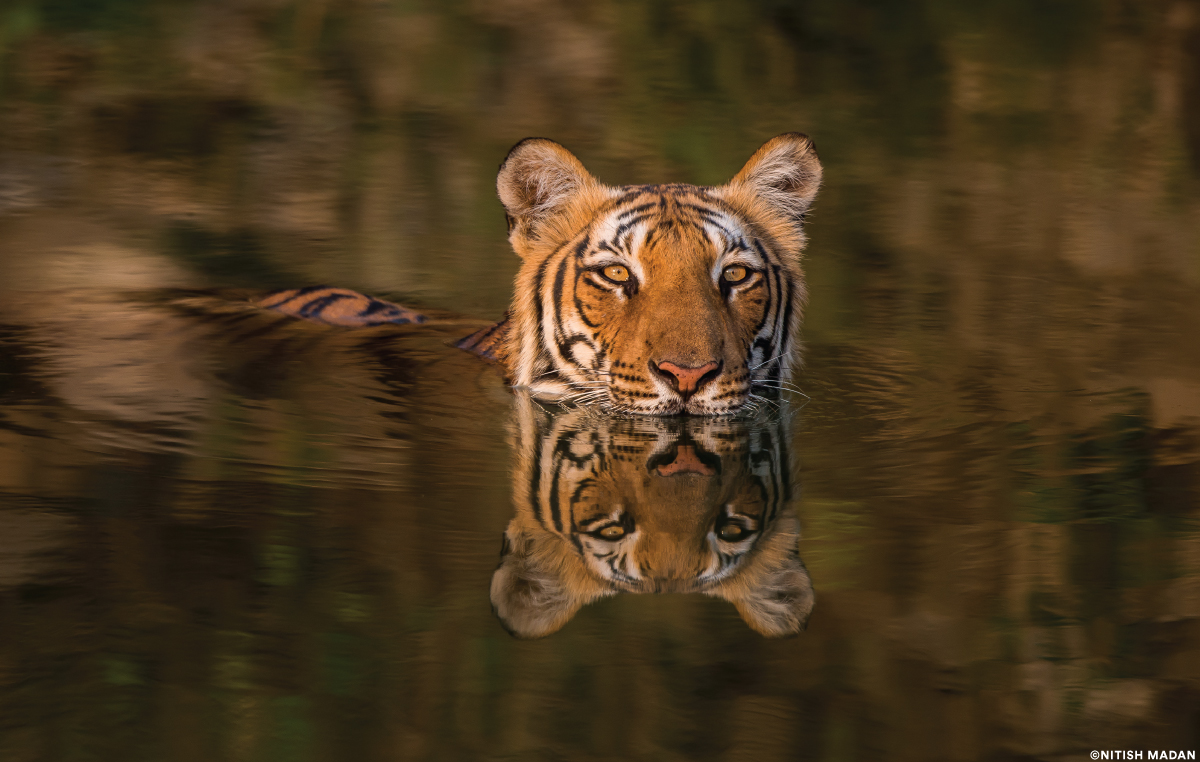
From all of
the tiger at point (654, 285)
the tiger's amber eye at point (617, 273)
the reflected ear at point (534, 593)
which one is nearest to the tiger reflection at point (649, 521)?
the reflected ear at point (534, 593)

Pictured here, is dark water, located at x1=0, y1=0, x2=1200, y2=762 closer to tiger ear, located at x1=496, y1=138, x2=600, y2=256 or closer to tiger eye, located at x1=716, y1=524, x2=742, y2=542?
tiger eye, located at x1=716, y1=524, x2=742, y2=542

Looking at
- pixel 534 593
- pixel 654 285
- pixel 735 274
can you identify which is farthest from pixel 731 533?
pixel 735 274

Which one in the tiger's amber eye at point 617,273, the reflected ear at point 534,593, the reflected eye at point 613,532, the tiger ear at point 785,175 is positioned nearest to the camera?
the reflected ear at point 534,593

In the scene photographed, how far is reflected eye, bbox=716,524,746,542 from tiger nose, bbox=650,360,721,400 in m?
0.68

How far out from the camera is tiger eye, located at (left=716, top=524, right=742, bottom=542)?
2705mm

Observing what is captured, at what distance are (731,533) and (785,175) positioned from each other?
1.83m

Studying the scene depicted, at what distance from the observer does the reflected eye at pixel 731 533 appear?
2.70 metres

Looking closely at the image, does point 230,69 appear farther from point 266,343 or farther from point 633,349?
point 633,349

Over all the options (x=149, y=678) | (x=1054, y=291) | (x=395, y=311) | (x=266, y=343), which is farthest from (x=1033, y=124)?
(x=149, y=678)

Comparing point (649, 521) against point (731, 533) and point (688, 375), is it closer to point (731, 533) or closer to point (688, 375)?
point (731, 533)

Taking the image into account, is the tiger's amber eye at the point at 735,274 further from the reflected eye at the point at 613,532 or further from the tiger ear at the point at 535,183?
the reflected eye at the point at 613,532

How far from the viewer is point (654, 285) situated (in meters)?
3.66

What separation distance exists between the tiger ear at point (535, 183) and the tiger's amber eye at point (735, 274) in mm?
577

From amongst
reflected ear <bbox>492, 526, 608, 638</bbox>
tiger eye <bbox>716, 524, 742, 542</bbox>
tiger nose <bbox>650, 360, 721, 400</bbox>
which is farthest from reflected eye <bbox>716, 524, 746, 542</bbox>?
tiger nose <bbox>650, 360, 721, 400</bbox>
